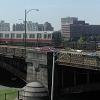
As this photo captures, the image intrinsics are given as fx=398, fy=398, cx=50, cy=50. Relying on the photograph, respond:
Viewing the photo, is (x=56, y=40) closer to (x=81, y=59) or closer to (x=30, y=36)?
(x=30, y=36)

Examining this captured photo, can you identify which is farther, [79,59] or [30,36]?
[30,36]

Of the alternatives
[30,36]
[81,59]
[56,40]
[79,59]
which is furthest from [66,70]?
[30,36]

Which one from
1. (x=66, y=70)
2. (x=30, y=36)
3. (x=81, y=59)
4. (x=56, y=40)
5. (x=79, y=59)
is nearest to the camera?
(x=81, y=59)

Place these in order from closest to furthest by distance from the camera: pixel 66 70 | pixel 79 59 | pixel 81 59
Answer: pixel 81 59
pixel 79 59
pixel 66 70

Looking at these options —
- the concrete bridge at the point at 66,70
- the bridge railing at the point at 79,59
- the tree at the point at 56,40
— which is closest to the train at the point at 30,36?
the tree at the point at 56,40

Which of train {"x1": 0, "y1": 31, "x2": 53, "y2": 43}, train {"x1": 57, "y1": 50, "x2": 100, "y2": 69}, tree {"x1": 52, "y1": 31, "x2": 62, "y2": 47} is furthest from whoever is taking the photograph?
train {"x1": 0, "y1": 31, "x2": 53, "y2": 43}

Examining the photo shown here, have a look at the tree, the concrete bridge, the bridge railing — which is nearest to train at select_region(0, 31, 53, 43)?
the tree

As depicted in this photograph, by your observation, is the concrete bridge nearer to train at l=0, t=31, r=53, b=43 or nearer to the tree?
the tree

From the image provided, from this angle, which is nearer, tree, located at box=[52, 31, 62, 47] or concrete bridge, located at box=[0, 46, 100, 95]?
concrete bridge, located at box=[0, 46, 100, 95]

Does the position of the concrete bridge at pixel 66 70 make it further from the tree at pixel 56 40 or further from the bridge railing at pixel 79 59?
the tree at pixel 56 40

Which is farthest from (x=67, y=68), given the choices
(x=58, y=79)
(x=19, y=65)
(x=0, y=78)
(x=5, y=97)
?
(x=0, y=78)

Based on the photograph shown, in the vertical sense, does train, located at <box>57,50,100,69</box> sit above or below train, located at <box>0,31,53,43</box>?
below

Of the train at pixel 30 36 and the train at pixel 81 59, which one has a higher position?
the train at pixel 30 36

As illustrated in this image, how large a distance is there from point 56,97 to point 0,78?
23.7 meters
